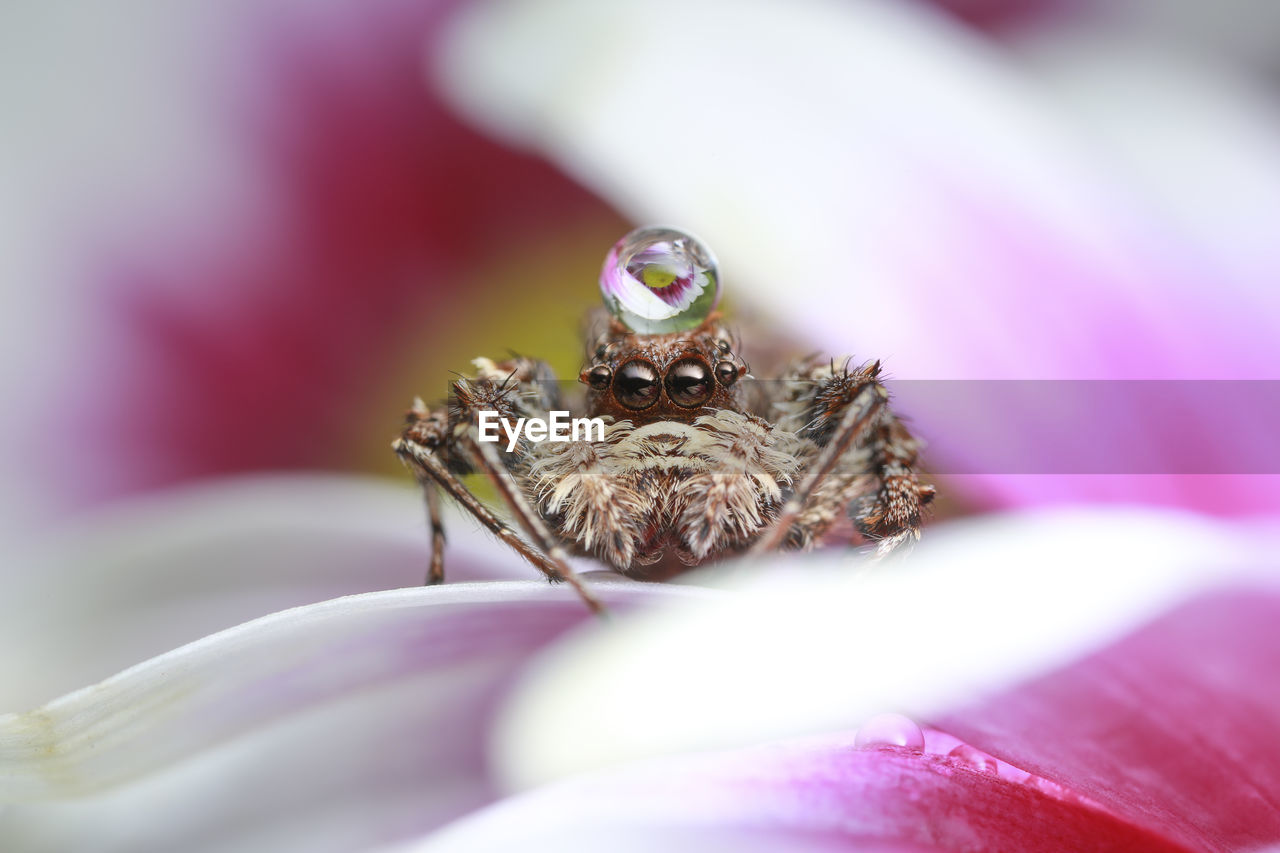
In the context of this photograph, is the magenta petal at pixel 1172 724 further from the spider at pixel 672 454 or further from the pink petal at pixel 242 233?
the pink petal at pixel 242 233

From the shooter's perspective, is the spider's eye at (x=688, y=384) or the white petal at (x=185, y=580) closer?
the spider's eye at (x=688, y=384)

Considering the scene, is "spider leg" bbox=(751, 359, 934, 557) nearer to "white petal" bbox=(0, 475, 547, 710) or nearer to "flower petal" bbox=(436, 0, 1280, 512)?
"flower petal" bbox=(436, 0, 1280, 512)

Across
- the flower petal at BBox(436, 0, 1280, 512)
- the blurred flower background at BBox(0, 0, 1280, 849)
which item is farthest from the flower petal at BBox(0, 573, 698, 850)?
the flower petal at BBox(436, 0, 1280, 512)

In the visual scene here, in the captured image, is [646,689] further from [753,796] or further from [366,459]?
[366,459]

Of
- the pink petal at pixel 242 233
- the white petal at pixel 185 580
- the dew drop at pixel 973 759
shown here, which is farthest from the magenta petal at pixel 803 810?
the pink petal at pixel 242 233

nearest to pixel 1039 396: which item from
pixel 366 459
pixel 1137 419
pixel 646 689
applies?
pixel 1137 419

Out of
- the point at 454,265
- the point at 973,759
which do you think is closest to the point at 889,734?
the point at 973,759

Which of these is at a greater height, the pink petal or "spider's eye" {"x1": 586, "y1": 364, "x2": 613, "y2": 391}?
the pink petal
